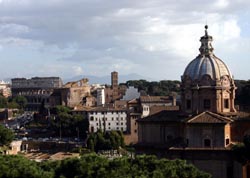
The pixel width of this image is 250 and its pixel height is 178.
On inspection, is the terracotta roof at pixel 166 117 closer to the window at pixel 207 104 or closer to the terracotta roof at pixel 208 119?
the window at pixel 207 104

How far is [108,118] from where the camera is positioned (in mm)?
85438

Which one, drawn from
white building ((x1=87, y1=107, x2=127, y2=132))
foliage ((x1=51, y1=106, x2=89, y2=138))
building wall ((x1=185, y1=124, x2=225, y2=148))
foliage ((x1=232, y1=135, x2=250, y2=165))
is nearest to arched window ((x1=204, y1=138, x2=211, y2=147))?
building wall ((x1=185, y1=124, x2=225, y2=148))

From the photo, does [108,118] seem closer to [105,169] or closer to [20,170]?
[105,169]

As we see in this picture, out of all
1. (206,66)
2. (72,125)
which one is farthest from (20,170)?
(72,125)

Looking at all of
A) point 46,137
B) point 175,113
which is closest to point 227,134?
point 175,113

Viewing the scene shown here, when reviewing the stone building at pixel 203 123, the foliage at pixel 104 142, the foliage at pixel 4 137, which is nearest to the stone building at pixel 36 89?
the foliage at pixel 104 142

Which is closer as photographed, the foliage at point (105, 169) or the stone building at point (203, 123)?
the foliage at point (105, 169)

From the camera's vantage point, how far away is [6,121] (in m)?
108

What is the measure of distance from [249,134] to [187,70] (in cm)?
644

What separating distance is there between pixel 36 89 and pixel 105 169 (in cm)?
13453

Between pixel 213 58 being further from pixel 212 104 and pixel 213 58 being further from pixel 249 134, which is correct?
pixel 249 134

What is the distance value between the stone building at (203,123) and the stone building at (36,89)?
92.4m

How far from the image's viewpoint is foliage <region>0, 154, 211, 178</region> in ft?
84.5

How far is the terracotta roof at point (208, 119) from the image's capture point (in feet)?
116
